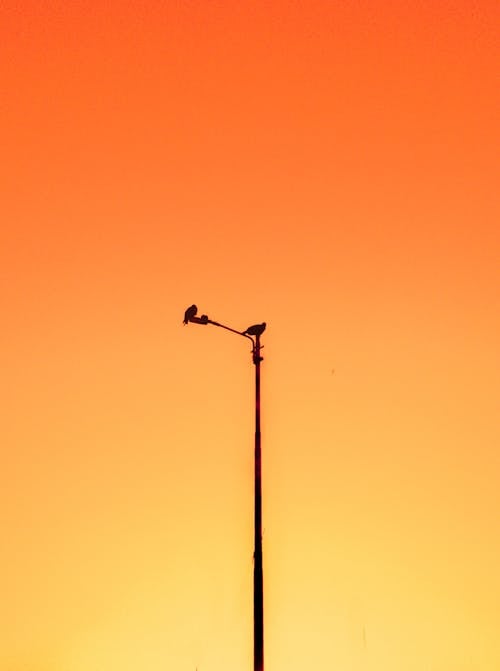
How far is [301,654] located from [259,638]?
4.95 ft

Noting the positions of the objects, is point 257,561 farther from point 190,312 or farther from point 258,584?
point 190,312

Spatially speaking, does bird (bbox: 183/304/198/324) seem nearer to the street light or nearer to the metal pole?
the street light

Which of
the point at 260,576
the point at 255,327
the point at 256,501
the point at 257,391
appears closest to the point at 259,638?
the point at 260,576

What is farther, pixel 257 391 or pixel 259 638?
pixel 257 391

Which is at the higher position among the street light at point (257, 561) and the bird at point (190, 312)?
the bird at point (190, 312)

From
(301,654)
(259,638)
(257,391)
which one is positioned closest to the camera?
(259,638)

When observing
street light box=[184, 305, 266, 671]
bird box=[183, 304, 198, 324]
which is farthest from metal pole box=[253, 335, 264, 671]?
bird box=[183, 304, 198, 324]

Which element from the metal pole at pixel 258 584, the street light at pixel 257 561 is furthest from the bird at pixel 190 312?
the metal pole at pixel 258 584

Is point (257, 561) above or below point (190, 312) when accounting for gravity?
below

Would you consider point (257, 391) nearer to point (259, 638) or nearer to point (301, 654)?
point (259, 638)

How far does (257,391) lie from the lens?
733 centimetres

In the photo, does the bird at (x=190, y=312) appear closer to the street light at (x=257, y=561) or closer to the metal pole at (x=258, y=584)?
the street light at (x=257, y=561)

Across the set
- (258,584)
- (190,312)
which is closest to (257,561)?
(258,584)

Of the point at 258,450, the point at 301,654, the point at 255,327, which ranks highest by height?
the point at 255,327
